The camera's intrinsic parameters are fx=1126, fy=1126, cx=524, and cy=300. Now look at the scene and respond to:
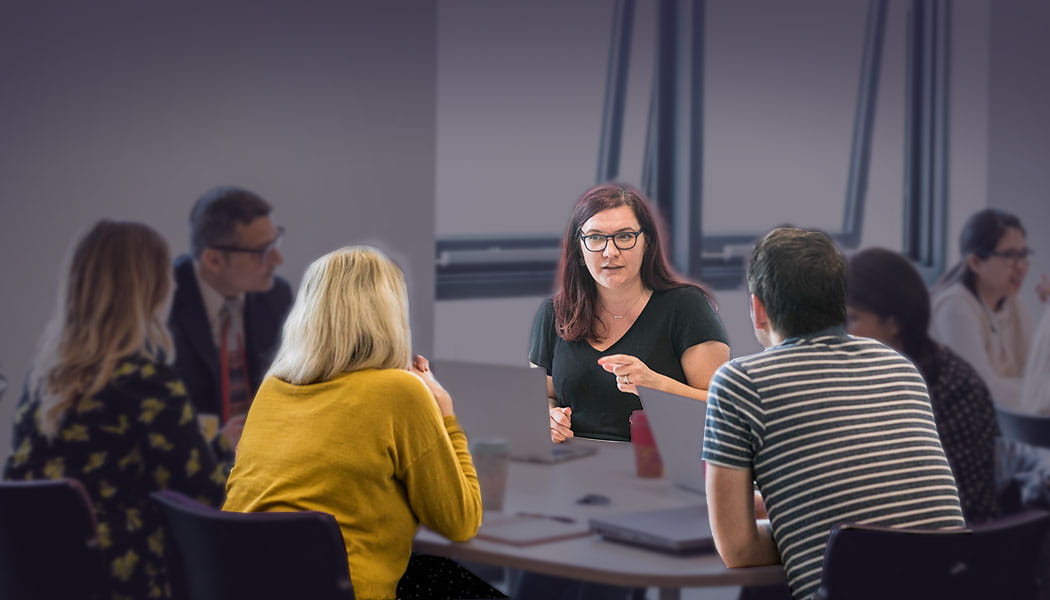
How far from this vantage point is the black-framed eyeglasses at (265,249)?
414 cm

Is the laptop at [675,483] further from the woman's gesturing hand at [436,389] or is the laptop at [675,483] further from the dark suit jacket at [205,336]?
the dark suit jacket at [205,336]

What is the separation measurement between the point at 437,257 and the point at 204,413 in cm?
101

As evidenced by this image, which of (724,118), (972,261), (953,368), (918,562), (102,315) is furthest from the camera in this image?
(972,261)

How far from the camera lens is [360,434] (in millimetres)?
2111

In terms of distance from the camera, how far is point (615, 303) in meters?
1.87

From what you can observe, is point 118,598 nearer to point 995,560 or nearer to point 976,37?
point 995,560

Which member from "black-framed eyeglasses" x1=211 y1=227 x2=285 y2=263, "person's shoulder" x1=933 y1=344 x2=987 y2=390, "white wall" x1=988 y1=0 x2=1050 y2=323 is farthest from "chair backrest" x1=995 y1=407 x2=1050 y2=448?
"black-framed eyeglasses" x1=211 y1=227 x2=285 y2=263

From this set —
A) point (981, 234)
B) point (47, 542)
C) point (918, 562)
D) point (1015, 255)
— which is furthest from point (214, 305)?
point (1015, 255)

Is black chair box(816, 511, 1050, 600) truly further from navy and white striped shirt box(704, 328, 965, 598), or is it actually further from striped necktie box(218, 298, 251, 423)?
striped necktie box(218, 298, 251, 423)

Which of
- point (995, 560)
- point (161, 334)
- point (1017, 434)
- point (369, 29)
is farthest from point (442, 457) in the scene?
point (1017, 434)

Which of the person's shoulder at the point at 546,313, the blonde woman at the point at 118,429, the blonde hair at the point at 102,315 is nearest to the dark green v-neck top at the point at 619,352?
the person's shoulder at the point at 546,313

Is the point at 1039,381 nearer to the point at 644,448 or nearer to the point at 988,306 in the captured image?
the point at 988,306

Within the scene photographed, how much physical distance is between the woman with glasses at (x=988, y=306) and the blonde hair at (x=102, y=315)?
3328 millimetres

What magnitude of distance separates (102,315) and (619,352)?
226cm
